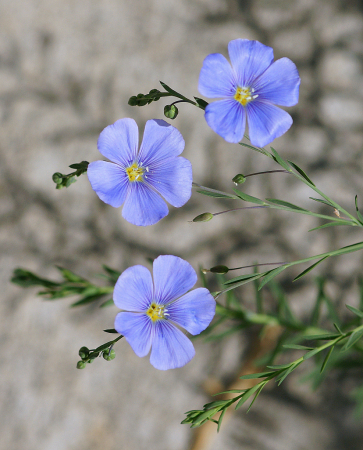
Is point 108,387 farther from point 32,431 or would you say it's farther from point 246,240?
point 246,240

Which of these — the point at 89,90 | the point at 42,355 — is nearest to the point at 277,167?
the point at 89,90

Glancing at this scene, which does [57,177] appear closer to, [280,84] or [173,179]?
[173,179]

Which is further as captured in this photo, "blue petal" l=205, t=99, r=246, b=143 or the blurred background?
the blurred background

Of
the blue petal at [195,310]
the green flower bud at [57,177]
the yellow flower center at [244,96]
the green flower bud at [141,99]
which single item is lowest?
the blue petal at [195,310]

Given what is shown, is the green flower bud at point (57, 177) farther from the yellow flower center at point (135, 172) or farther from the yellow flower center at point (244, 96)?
the yellow flower center at point (244, 96)

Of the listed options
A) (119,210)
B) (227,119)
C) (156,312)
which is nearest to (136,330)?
(156,312)

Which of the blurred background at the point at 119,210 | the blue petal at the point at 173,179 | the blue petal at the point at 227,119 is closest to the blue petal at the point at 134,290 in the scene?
the blue petal at the point at 173,179

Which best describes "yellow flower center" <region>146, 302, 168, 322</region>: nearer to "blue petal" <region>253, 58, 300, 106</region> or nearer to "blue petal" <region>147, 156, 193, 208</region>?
"blue petal" <region>147, 156, 193, 208</region>

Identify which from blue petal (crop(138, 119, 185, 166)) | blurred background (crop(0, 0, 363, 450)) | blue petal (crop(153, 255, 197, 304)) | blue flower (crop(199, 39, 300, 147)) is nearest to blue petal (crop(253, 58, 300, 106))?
blue flower (crop(199, 39, 300, 147))
